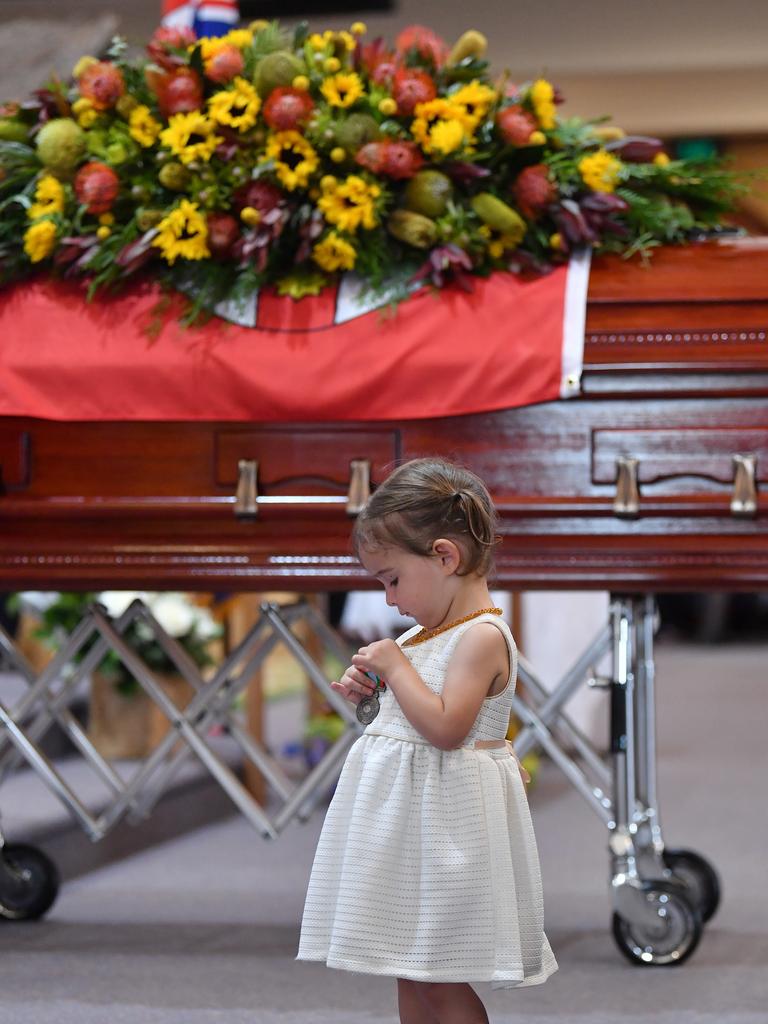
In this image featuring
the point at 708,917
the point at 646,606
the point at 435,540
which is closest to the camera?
the point at 435,540

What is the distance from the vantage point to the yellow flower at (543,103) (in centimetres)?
243

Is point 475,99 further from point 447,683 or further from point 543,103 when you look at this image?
point 447,683

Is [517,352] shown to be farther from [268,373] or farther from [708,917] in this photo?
[708,917]

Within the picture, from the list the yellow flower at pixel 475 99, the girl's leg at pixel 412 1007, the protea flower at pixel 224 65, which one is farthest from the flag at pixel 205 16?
the girl's leg at pixel 412 1007

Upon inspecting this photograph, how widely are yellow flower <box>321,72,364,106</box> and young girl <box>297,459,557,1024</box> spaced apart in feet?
3.03

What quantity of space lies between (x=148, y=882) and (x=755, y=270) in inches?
71.2

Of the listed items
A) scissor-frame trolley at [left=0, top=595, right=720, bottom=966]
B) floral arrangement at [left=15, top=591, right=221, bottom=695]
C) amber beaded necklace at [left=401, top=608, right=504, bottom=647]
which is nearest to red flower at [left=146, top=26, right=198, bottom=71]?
scissor-frame trolley at [left=0, top=595, right=720, bottom=966]

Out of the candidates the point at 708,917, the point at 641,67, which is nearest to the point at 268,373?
the point at 708,917

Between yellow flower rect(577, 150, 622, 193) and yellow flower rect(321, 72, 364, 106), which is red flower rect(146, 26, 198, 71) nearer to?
yellow flower rect(321, 72, 364, 106)

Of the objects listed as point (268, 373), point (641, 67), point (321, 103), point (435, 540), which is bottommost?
point (435, 540)

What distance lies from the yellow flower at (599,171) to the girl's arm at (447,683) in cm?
103

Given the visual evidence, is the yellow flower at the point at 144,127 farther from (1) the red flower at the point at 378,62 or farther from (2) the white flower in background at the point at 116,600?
(2) the white flower in background at the point at 116,600

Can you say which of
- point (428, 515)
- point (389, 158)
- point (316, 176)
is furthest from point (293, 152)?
point (428, 515)

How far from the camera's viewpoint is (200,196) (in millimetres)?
2377
